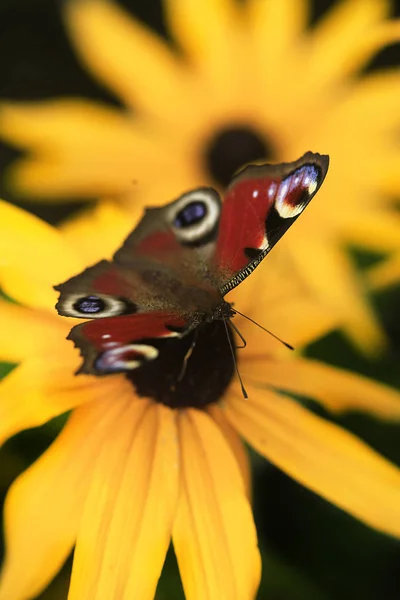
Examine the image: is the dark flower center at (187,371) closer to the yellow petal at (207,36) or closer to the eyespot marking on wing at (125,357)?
the eyespot marking on wing at (125,357)

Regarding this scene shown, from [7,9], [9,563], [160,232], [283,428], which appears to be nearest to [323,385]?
[283,428]

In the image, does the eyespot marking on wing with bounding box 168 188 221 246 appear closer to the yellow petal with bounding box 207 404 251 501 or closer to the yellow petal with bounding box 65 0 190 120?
the yellow petal with bounding box 207 404 251 501

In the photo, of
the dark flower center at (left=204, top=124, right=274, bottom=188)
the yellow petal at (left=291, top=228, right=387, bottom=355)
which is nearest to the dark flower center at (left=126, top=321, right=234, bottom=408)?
the yellow petal at (left=291, top=228, right=387, bottom=355)

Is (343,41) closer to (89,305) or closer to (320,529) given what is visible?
(320,529)

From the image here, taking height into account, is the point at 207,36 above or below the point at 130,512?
above

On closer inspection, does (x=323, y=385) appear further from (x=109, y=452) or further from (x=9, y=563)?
(x=9, y=563)

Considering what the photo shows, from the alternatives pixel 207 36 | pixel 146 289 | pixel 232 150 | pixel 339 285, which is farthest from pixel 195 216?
pixel 207 36
